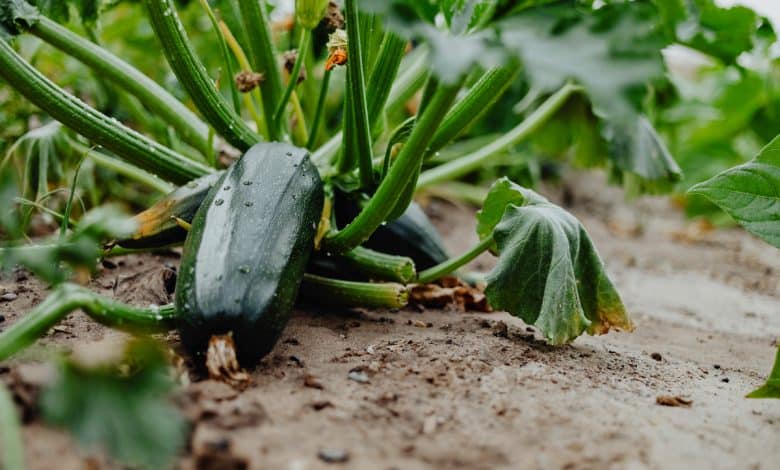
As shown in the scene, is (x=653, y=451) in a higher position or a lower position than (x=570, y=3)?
lower

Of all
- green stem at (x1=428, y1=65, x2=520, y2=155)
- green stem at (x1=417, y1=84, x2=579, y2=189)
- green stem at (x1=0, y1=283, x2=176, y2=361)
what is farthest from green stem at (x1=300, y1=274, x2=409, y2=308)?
green stem at (x1=417, y1=84, x2=579, y2=189)

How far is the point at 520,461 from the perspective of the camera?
1.04 m

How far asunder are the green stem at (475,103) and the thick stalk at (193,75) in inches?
19.7

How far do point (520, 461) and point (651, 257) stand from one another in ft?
8.35

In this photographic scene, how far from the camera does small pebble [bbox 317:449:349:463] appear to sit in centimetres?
99

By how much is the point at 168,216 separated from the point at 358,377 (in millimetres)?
642

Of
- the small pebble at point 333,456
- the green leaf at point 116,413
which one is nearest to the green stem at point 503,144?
the small pebble at point 333,456

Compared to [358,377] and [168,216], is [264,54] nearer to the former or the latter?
[168,216]

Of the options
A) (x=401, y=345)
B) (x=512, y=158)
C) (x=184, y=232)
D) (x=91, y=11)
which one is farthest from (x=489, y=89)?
(x=512, y=158)

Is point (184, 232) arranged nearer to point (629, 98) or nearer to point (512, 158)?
point (629, 98)

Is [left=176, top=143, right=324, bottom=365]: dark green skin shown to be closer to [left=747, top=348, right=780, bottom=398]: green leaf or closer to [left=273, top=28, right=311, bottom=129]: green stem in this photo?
[left=273, top=28, right=311, bottom=129]: green stem

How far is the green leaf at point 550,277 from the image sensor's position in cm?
149

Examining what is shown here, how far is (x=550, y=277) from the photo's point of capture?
1.50 meters

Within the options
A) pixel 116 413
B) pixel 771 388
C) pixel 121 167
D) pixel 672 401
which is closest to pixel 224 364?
pixel 116 413
